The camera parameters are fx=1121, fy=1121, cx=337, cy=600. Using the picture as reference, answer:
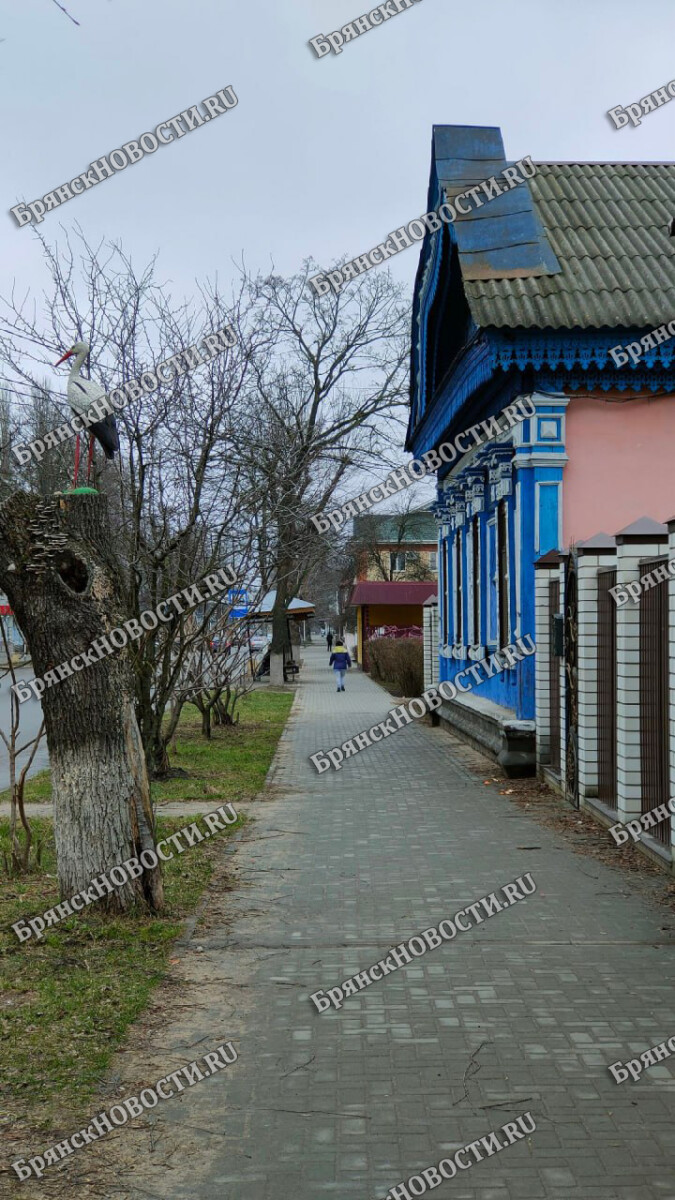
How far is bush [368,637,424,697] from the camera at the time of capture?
96.4ft

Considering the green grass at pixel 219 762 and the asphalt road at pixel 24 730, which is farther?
the asphalt road at pixel 24 730

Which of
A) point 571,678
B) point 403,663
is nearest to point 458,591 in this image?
point 571,678

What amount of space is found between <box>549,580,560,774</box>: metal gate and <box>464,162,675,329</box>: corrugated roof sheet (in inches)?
123

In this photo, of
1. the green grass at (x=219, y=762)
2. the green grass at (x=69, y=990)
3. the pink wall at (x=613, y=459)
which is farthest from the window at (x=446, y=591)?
the green grass at (x=69, y=990)

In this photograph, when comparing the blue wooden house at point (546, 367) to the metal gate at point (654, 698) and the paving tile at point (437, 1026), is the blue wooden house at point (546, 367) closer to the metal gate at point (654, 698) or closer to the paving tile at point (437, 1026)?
the metal gate at point (654, 698)

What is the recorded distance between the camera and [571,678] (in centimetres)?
1045

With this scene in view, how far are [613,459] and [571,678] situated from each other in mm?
4000

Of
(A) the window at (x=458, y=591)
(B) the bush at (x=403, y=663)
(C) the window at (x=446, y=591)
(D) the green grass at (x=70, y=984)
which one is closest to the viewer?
(D) the green grass at (x=70, y=984)

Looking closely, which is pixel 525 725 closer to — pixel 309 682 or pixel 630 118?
pixel 630 118

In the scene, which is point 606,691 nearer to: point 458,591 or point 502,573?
point 502,573

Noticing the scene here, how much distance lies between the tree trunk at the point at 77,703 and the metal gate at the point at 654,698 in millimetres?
3660

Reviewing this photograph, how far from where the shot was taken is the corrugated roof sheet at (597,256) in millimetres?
12867

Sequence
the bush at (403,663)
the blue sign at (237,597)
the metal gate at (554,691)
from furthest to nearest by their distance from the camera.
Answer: the bush at (403,663) → the blue sign at (237,597) → the metal gate at (554,691)

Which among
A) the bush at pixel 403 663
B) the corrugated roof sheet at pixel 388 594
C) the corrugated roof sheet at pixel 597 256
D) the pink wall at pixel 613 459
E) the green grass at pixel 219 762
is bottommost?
the green grass at pixel 219 762
